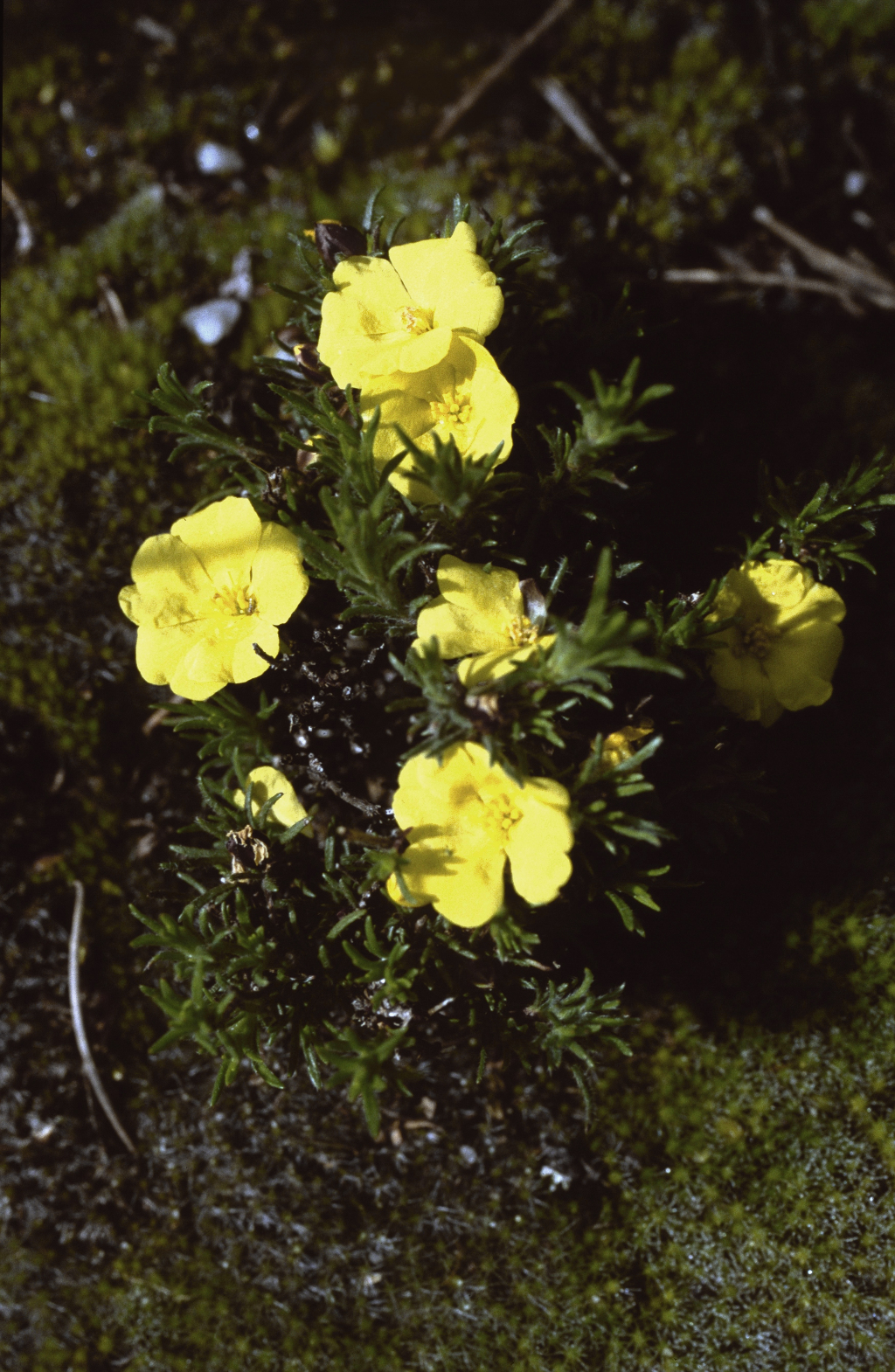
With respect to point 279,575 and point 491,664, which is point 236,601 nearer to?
point 279,575

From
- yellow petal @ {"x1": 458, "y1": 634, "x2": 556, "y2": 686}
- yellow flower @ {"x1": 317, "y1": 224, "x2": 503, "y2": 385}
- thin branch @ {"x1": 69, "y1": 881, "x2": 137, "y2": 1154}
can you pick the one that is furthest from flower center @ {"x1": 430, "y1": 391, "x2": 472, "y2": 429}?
thin branch @ {"x1": 69, "y1": 881, "x2": 137, "y2": 1154}

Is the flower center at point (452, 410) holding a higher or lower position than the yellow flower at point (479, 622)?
higher

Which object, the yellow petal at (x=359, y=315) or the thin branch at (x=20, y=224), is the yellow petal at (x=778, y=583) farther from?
the thin branch at (x=20, y=224)

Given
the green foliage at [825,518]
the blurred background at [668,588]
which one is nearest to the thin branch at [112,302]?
the blurred background at [668,588]

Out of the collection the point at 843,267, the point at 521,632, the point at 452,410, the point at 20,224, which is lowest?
the point at 843,267

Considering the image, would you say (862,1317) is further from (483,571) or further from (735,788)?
(483,571)

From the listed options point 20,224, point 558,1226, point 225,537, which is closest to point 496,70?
point 20,224

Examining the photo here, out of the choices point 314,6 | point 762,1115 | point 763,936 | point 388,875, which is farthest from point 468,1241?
point 314,6
